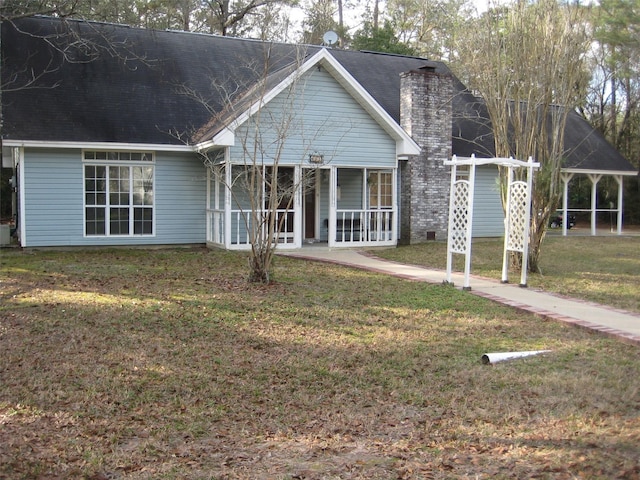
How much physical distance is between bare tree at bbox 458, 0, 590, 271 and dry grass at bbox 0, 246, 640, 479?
12.2 feet

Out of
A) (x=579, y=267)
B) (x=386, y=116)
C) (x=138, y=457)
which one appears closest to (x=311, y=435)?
(x=138, y=457)

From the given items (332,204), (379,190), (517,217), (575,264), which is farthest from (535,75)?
(379,190)

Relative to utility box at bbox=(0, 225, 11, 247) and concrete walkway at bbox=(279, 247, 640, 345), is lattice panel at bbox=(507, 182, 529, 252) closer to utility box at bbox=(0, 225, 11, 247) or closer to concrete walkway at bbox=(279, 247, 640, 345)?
concrete walkway at bbox=(279, 247, 640, 345)

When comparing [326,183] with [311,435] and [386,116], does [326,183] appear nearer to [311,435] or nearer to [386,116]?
[386,116]

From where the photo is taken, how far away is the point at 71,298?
8891 millimetres

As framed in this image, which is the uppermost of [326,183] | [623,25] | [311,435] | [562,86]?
[623,25]

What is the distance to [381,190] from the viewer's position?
18422mm

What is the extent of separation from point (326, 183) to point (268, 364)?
41.1 ft

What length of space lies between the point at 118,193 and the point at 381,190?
24.0 ft

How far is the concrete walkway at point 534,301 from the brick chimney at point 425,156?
13.4ft

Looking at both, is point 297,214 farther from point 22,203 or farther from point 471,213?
point 22,203

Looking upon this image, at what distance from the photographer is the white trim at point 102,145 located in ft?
46.0

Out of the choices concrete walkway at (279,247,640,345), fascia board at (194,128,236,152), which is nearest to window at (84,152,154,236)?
fascia board at (194,128,236,152)

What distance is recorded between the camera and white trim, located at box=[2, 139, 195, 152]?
46.0 feet
